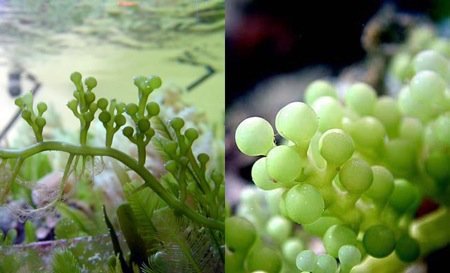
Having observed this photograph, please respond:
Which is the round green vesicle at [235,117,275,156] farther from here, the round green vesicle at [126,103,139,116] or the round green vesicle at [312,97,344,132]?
the round green vesicle at [126,103,139,116]

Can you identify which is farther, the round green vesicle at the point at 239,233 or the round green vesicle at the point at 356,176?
the round green vesicle at the point at 239,233

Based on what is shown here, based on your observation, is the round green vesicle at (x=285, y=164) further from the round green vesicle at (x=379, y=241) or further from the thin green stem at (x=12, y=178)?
the thin green stem at (x=12, y=178)

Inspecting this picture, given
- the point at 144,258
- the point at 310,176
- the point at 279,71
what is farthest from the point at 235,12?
the point at 144,258

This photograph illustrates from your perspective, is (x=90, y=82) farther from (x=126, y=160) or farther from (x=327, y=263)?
(x=327, y=263)

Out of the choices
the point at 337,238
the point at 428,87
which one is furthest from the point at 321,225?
the point at 428,87

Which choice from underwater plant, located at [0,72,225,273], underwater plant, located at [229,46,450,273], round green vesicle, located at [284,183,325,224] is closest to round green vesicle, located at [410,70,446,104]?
underwater plant, located at [229,46,450,273]

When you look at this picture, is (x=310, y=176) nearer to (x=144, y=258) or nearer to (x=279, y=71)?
(x=279, y=71)

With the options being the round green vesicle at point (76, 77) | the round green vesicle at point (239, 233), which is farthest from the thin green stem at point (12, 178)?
the round green vesicle at point (239, 233)
